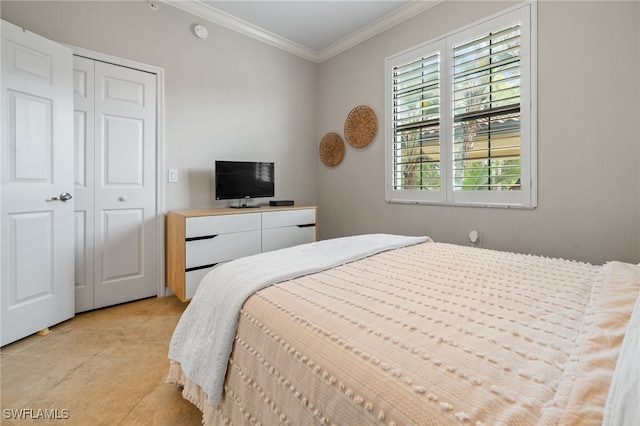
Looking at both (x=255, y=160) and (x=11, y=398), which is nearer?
(x=11, y=398)

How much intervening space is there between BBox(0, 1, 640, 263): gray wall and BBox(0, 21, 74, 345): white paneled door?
416 millimetres

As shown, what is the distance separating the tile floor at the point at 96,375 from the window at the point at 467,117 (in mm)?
2426

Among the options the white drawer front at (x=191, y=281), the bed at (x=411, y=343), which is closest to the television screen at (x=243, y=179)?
the white drawer front at (x=191, y=281)

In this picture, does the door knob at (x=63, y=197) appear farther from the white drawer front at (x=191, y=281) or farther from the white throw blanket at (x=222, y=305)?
the white throw blanket at (x=222, y=305)

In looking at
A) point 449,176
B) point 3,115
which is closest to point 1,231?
point 3,115

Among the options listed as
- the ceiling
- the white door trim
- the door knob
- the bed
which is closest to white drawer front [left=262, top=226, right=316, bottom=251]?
the white door trim

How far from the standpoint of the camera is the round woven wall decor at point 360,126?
10.6 feet

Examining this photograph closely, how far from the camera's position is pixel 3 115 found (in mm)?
1800

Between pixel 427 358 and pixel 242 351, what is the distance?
1.76 feet

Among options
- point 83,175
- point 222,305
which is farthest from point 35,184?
point 222,305

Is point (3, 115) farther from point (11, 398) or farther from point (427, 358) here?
point (427, 358)

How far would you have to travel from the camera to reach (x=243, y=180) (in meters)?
3.01

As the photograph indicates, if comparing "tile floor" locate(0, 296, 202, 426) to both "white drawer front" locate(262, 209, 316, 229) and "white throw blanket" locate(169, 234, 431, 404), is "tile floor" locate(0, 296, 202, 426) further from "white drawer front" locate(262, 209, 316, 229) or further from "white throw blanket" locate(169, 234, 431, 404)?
"white drawer front" locate(262, 209, 316, 229)

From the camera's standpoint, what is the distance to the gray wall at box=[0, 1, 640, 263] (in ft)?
6.26
